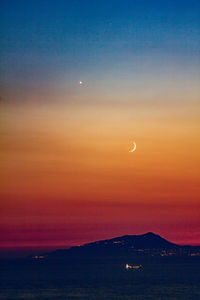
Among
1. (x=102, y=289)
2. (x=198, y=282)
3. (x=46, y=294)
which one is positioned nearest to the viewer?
(x=46, y=294)

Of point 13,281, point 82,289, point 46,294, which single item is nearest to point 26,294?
point 46,294

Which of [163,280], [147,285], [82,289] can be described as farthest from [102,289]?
[163,280]

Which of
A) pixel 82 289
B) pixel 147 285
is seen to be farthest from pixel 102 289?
pixel 147 285

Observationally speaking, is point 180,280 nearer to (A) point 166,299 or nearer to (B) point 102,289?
(B) point 102,289

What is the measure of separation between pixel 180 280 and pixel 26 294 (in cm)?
4370

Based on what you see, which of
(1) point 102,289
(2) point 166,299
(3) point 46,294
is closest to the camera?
(2) point 166,299

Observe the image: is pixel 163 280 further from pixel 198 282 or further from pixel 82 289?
pixel 82 289

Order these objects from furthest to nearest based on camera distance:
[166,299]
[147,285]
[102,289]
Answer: [147,285] < [102,289] < [166,299]

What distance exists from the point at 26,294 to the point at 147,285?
28.2m

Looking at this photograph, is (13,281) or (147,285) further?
(13,281)

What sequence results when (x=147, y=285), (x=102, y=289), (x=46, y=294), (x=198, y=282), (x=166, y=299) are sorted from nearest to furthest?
(x=166, y=299), (x=46, y=294), (x=102, y=289), (x=147, y=285), (x=198, y=282)

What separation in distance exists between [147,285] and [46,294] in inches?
1033

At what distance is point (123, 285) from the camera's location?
130 metres

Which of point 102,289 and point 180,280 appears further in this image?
point 180,280
